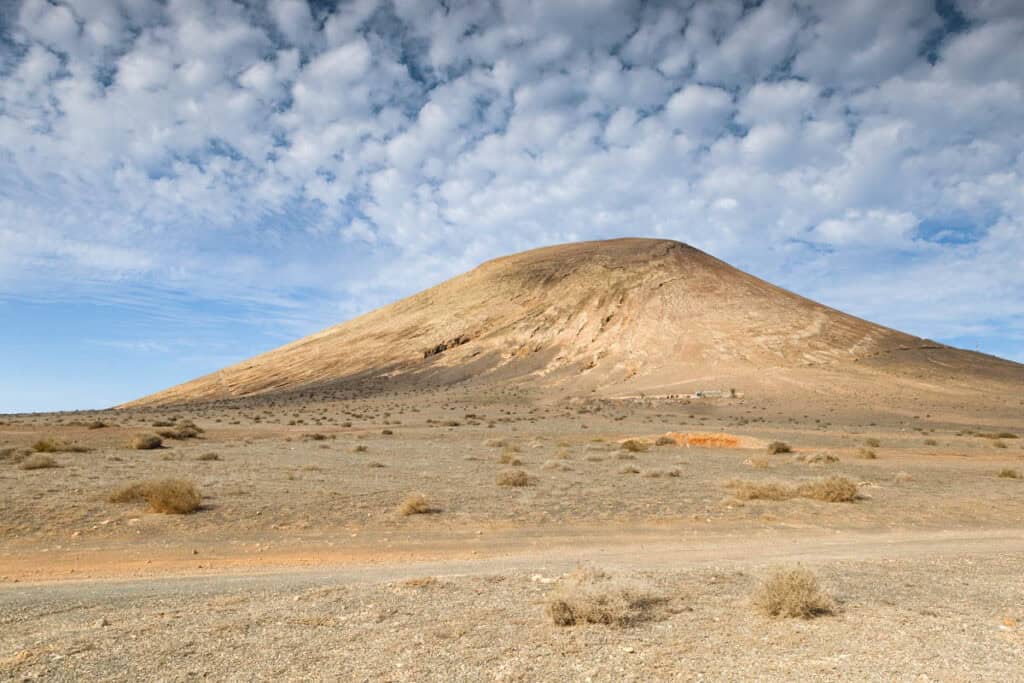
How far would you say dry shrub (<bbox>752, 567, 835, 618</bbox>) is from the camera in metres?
6.97

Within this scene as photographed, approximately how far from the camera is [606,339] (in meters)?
79.5

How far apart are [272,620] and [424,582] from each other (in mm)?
2160

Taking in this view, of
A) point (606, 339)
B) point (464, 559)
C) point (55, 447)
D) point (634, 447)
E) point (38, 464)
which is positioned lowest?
point (464, 559)

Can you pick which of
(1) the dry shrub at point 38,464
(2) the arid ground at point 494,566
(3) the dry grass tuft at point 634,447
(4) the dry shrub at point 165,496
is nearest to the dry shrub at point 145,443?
(2) the arid ground at point 494,566

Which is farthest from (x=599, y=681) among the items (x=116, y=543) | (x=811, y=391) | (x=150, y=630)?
(x=811, y=391)

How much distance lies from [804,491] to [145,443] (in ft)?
84.5

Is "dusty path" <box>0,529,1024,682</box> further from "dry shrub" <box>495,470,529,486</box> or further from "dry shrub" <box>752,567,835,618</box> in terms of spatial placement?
"dry shrub" <box>495,470,529,486</box>

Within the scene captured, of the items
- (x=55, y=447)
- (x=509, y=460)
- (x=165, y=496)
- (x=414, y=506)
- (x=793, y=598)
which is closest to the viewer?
(x=793, y=598)

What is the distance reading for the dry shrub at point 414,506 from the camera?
14750 millimetres

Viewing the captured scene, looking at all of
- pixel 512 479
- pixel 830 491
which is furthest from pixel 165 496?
pixel 830 491

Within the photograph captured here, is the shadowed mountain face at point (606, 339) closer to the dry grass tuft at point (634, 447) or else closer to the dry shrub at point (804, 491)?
the dry grass tuft at point (634, 447)

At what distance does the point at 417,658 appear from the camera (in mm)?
5770

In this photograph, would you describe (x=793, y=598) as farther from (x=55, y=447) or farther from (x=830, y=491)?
(x=55, y=447)

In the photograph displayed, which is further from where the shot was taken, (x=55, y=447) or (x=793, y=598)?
(x=55, y=447)
